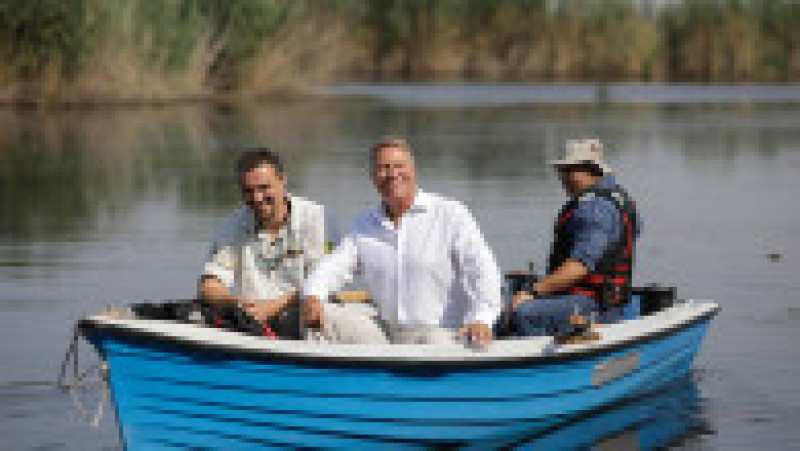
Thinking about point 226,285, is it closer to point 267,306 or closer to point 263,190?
point 267,306

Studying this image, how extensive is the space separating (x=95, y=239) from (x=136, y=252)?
5.08ft

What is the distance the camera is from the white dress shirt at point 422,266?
9320 mm

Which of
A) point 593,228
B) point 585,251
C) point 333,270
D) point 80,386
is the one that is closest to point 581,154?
point 593,228

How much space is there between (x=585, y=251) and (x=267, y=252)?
183 cm

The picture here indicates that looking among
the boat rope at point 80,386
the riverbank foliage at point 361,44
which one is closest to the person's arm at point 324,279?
the boat rope at point 80,386

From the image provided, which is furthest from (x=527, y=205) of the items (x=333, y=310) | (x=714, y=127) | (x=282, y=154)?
(x=714, y=127)

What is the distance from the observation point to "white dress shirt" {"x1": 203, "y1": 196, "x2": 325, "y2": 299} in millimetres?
9945

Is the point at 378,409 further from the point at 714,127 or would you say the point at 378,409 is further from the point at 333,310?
the point at 714,127

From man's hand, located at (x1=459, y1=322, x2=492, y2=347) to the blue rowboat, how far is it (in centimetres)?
5

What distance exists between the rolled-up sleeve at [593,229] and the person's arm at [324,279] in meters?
1.68

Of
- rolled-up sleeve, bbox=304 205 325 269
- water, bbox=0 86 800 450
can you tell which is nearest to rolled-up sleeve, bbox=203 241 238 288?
rolled-up sleeve, bbox=304 205 325 269

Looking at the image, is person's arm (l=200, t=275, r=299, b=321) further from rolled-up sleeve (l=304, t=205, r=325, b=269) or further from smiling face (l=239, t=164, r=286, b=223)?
smiling face (l=239, t=164, r=286, b=223)

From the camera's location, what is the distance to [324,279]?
368 inches

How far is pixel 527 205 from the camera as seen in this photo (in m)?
22.4
